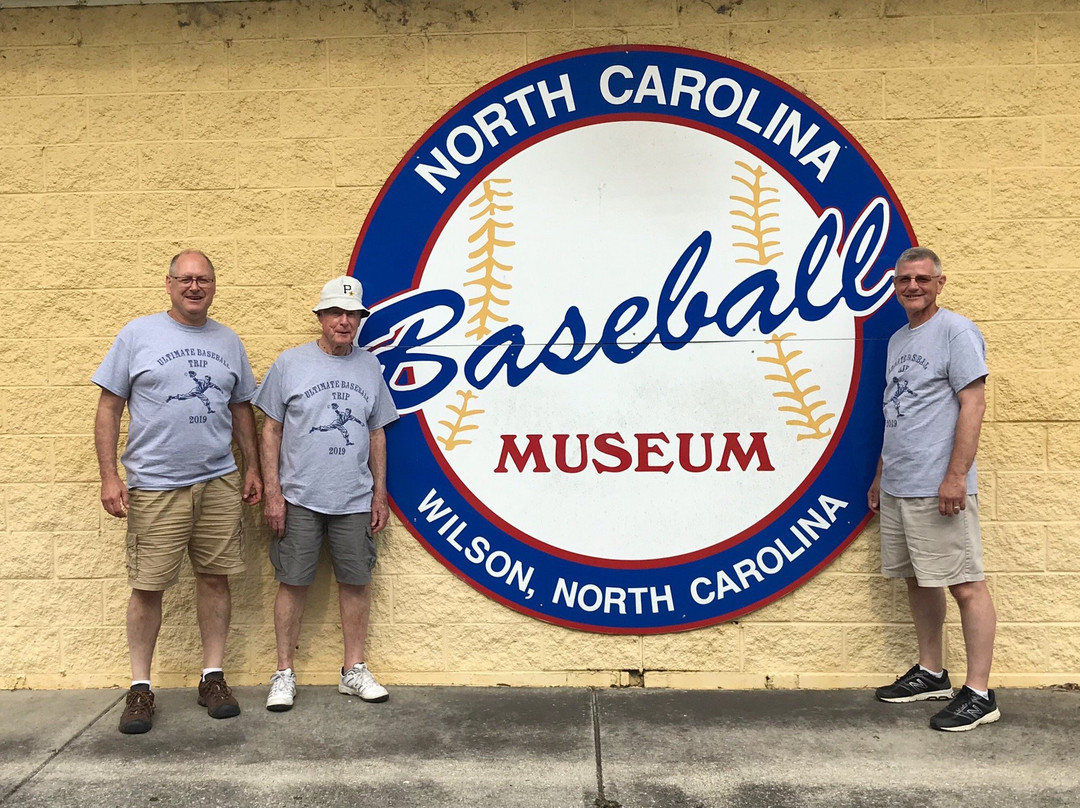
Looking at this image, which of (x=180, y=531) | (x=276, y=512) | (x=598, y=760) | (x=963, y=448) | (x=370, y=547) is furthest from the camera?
(x=370, y=547)

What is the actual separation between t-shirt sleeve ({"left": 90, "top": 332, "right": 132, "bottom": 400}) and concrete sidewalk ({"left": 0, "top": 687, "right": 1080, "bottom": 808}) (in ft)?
4.44

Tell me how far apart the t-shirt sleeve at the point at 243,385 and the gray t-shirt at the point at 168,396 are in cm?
8

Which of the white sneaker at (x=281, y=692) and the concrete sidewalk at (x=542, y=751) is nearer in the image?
the concrete sidewalk at (x=542, y=751)

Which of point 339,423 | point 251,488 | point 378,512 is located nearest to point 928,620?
point 378,512

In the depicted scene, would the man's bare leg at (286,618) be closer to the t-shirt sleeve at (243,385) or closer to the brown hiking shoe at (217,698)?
the brown hiking shoe at (217,698)

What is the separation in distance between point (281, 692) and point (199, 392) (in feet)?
4.22

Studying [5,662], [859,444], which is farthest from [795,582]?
[5,662]

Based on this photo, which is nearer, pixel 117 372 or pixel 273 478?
pixel 117 372

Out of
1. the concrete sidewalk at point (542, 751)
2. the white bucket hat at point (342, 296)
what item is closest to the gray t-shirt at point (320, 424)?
the white bucket hat at point (342, 296)

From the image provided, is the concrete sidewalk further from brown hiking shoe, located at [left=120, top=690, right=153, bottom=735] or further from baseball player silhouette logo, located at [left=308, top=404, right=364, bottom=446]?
baseball player silhouette logo, located at [left=308, top=404, right=364, bottom=446]

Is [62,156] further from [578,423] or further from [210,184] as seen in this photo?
[578,423]

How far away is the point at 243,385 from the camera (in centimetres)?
422

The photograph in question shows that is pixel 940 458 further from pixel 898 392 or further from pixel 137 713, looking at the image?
pixel 137 713

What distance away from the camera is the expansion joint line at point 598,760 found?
10.7 feet
